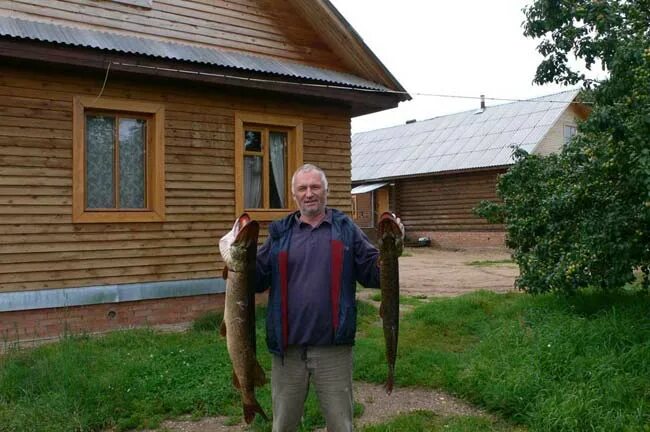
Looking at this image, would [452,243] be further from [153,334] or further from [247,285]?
[247,285]

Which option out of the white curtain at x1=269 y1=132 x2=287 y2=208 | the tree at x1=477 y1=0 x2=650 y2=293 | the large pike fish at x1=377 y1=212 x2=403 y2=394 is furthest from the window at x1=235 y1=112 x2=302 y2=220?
the large pike fish at x1=377 y1=212 x2=403 y2=394

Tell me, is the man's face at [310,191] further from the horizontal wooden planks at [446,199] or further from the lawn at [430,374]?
the horizontal wooden planks at [446,199]

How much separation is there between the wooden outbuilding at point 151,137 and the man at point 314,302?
19.1ft

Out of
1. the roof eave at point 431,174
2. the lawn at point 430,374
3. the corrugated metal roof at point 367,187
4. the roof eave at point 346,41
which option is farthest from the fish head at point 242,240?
the corrugated metal roof at point 367,187

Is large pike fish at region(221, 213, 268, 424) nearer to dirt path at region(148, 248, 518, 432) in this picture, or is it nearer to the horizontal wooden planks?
dirt path at region(148, 248, 518, 432)

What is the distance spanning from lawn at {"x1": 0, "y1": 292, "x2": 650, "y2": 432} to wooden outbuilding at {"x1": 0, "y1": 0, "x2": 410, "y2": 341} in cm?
114

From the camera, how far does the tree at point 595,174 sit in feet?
19.3

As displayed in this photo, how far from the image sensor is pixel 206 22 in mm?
9945

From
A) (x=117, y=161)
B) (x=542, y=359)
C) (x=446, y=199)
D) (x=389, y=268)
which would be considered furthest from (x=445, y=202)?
(x=389, y=268)

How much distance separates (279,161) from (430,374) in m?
5.49

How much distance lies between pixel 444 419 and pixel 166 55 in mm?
6428

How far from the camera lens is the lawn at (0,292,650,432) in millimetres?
4965

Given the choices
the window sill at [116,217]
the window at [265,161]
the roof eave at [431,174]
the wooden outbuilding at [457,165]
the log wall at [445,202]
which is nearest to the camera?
→ the window sill at [116,217]

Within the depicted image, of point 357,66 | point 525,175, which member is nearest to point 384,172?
point 357,66
